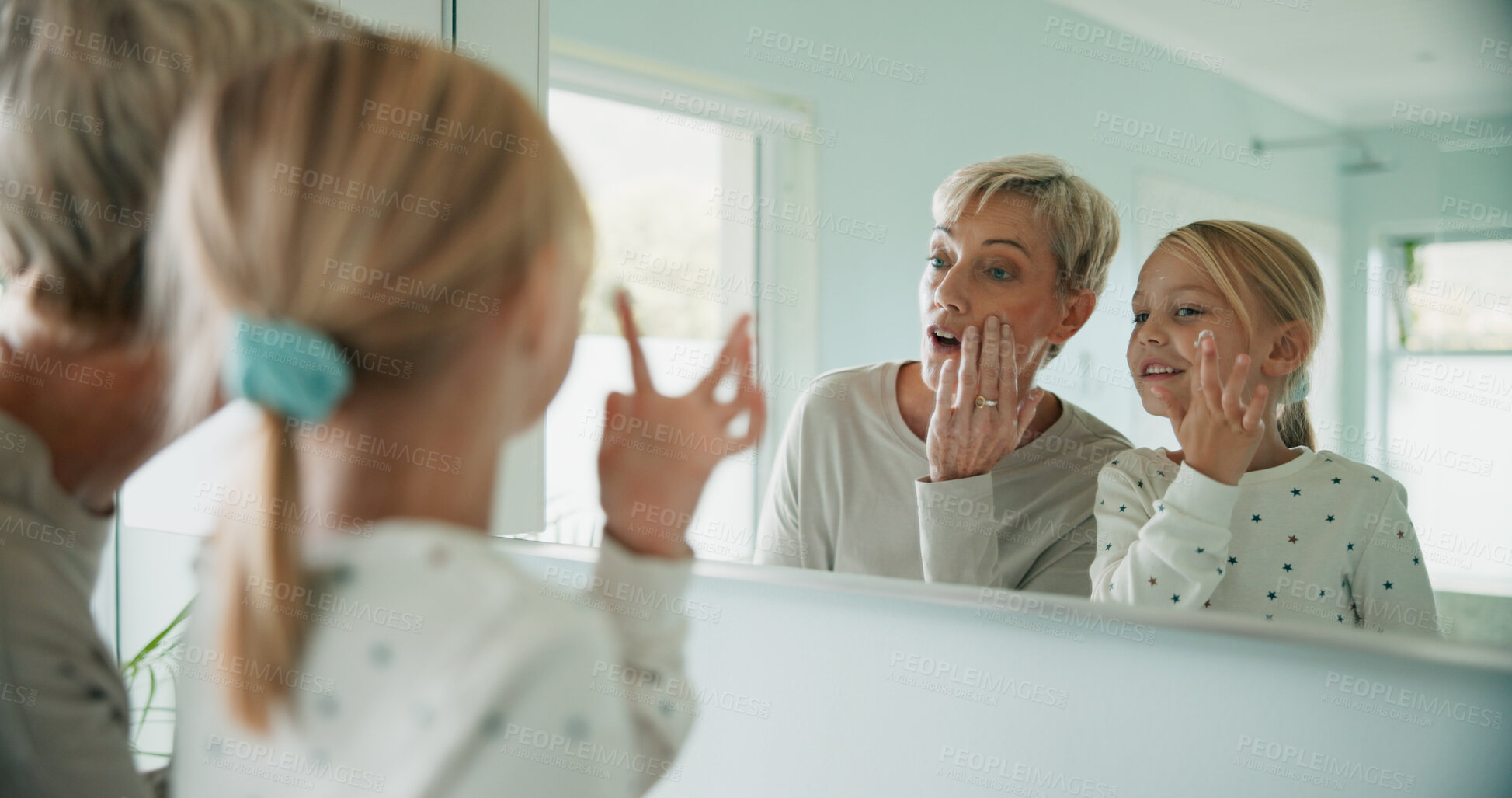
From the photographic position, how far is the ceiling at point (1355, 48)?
29.8 inches

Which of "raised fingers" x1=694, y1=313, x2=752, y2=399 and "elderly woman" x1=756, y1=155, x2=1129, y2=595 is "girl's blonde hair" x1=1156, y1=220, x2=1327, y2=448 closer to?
"elderly woman" x1=756, y1=155, x2=1129, y2=595

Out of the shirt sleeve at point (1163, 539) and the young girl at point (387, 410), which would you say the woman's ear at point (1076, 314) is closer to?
the shirt sleeve at point (1163, 539)

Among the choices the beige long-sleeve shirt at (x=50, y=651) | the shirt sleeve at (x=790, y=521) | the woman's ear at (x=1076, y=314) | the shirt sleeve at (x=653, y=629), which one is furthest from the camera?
the shirt sleeve at (x=790, y=521)

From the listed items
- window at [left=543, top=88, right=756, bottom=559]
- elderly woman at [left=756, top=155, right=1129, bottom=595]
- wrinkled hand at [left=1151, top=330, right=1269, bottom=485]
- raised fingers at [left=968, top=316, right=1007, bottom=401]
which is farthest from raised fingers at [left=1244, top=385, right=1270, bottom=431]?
window at [left=543, top=88, right=756, bottom=559]

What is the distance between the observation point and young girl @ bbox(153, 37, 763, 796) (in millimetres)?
557

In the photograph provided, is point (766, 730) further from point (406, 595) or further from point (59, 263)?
point (59, 263)

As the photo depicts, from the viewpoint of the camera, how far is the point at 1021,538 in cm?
93

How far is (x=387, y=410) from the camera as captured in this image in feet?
2.03

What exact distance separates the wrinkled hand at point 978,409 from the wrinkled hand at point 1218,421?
13 centimetres

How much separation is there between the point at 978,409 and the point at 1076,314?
12cm

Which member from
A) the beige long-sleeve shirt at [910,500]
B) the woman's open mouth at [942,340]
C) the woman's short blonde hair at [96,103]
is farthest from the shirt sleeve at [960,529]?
the woman's short blonde hair at [96,103]

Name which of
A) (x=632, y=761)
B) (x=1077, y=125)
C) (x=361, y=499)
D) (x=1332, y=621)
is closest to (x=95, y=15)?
(x=361, y=499)

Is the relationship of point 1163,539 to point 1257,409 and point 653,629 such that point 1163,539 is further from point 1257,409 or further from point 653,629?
point 653,629

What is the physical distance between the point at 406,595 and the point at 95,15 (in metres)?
0.51
